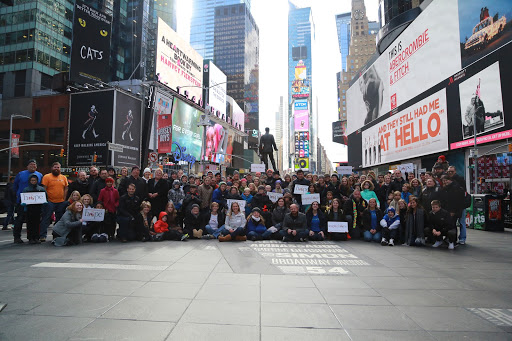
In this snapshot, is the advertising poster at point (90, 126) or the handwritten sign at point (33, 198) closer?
the handwritten sign at point (33, 198)

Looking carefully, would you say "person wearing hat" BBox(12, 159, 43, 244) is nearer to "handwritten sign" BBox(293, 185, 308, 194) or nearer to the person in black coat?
the person in black coat

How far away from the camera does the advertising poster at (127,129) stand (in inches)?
1422

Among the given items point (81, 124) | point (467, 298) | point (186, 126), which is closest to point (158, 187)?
point (467, 298)

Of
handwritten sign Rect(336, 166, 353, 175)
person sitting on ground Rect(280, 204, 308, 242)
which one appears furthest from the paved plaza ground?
handwritten sign Rect(336, 166, 353, 175)

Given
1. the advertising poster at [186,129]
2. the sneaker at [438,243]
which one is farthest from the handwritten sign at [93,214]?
the advertising poster at [186,129]

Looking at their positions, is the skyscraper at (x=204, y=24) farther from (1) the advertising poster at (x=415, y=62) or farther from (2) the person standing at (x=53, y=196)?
(2) the person standing at (x=53, y=196)

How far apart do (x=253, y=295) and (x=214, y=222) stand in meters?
5.55

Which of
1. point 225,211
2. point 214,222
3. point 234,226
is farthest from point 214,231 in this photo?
point 225,211

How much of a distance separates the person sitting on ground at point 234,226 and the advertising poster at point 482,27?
15.9m

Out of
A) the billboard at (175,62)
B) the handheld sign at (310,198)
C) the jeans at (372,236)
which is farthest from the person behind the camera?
the billboard at (175,62)

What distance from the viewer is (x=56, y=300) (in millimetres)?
3900

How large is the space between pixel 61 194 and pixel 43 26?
58.7 m

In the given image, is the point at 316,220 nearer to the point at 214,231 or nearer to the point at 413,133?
the point at 214,231

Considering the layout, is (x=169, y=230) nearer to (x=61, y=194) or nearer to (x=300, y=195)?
(x=61, y=194)
